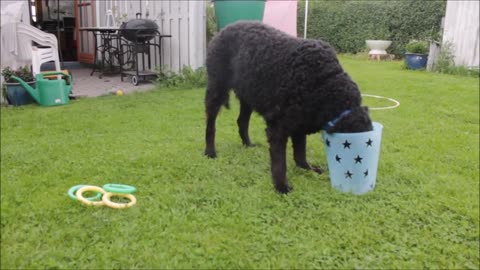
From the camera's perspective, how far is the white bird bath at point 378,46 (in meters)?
13.6

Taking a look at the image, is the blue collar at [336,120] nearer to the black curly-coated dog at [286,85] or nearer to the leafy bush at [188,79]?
the black curly-coated dog at [286,85]

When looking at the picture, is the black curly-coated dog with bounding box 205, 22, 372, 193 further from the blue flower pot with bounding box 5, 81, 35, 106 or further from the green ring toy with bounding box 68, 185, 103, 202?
the blue flower pot with bounding box 5, 81, 35, 106

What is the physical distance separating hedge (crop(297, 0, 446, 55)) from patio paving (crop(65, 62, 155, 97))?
9.31 m

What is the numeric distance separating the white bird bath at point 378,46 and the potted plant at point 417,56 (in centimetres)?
331

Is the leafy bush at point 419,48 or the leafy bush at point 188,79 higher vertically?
the leafy bush at point 419,48

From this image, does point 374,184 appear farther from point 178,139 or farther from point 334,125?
point 178,139

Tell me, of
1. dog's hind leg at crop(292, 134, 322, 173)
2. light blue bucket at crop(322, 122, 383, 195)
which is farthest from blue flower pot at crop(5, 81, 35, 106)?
light blue bucket at crop(322, 122, 383, 195)

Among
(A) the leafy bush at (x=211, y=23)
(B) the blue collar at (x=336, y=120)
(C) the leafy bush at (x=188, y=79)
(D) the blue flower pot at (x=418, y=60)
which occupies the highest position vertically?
(A) the leafy bush at (x=211, y=23)

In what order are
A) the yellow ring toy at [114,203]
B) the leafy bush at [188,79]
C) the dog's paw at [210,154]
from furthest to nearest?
the leafy bush at [188,79]
the dog's paw at [210,154]
the yellow ring toy at [114,203]

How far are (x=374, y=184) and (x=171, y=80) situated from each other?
4.91 meters

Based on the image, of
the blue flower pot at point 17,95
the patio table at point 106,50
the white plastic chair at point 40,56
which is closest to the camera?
the blue flower pot at point 17,95

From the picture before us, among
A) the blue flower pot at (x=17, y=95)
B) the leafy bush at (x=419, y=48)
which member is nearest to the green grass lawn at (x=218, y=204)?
the blue flower pot at (x=17, y=95)

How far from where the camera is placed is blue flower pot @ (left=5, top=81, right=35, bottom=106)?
17.1ft

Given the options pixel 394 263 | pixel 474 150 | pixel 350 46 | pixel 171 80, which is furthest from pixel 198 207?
pixel 350 46
